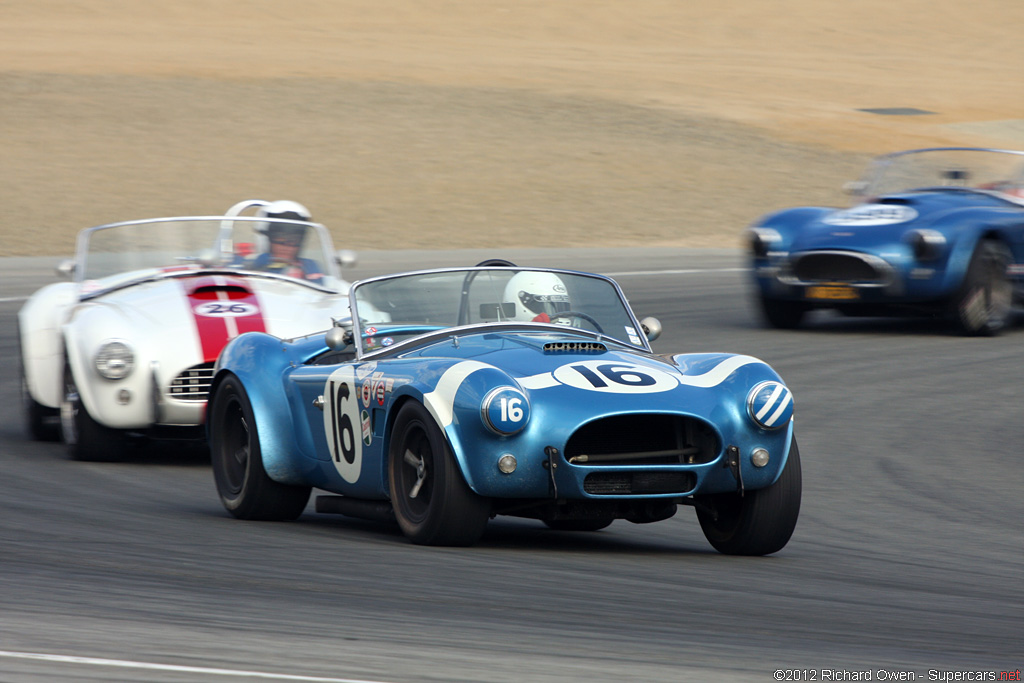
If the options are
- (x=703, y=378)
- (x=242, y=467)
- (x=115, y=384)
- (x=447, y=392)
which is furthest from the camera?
(x=115, y=384)

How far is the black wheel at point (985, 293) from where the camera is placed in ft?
40.7

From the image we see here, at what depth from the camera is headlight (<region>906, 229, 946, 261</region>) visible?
1214cm

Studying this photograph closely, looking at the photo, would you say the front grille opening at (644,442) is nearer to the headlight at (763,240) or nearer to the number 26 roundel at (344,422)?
the number 26 roundel at (344,422)

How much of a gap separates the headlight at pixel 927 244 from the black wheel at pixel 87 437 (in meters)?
6.84

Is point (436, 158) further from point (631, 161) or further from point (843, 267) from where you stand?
point (843, 267)

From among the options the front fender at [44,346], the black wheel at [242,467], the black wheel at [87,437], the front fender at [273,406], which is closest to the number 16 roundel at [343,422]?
the front fender at [273,406]

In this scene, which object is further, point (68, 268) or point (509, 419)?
point (68, 268)

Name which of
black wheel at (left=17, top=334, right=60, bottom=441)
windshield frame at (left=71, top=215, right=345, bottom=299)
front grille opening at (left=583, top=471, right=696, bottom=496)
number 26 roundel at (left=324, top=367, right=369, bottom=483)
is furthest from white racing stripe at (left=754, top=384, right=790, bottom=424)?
black wheel at (left=17, top=334, right=60, bottom=441)

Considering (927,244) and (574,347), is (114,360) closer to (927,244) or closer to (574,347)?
(574,347)

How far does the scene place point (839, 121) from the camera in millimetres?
36500

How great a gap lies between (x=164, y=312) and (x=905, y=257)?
6456 mm

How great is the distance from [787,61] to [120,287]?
43096 mm

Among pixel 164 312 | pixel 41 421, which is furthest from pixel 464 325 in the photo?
pixel 41 421

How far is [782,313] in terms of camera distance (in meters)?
13.3
